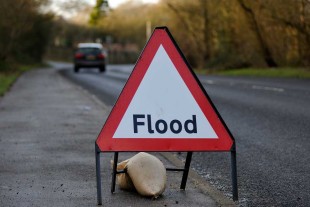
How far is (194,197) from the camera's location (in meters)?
5.87

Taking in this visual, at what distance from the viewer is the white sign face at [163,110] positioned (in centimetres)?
556

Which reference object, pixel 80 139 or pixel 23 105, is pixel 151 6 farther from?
pixel 80 139

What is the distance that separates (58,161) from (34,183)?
1320 mm

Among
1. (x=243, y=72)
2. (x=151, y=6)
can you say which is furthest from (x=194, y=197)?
(x=151, y=6)

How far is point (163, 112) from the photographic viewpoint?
18.4 ft

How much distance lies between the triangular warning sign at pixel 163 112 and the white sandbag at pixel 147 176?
0.38 meters

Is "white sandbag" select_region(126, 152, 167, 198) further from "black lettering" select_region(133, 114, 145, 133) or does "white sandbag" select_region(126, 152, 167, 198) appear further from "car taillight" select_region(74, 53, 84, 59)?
"car taillight" select_region(74, 53, 84, 59)

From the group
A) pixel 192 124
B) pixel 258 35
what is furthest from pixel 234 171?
pixel 258 35

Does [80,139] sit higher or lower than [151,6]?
higher

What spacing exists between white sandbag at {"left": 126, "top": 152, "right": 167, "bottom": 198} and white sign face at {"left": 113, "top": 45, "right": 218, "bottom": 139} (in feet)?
1.42

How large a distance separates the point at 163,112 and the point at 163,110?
2cm

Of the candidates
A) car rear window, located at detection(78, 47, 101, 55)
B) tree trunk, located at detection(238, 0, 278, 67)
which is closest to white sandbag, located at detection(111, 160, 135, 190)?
tree trunk, located at detection(238, 0, 278, 67)

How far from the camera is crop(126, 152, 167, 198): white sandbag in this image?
5.77m

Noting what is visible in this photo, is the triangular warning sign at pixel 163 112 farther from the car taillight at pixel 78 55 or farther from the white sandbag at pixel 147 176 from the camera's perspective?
the car taillight at pixel 78 55
